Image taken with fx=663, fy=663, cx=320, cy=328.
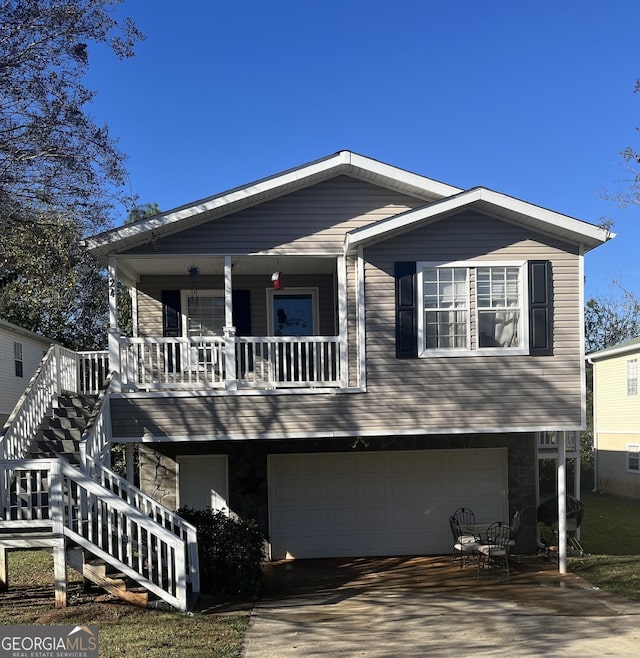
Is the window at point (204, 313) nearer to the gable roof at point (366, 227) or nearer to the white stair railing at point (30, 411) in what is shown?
the gable roof at point (366, 227)

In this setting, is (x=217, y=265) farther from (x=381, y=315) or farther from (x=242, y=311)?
(x=381, y=315)

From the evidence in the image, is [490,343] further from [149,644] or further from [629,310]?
[629,310]

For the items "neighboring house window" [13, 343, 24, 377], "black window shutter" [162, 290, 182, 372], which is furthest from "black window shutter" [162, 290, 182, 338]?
"neighboring house window" [13, 343, 24, 377]

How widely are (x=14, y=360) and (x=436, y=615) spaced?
16.3 m

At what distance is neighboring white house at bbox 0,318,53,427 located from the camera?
1944 cm

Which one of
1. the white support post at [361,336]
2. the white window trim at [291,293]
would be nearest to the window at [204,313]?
the white window trim at [291,293]

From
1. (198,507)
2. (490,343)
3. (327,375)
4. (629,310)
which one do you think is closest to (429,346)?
(490,343)

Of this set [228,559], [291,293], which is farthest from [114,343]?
[291,293]

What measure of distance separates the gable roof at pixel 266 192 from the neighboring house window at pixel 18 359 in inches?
448

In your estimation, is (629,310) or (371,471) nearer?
(371,471)

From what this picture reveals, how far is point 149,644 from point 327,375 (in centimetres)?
552

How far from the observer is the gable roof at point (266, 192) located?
10.8m

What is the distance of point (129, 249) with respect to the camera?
36.2 ft

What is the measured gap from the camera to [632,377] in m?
23.1
